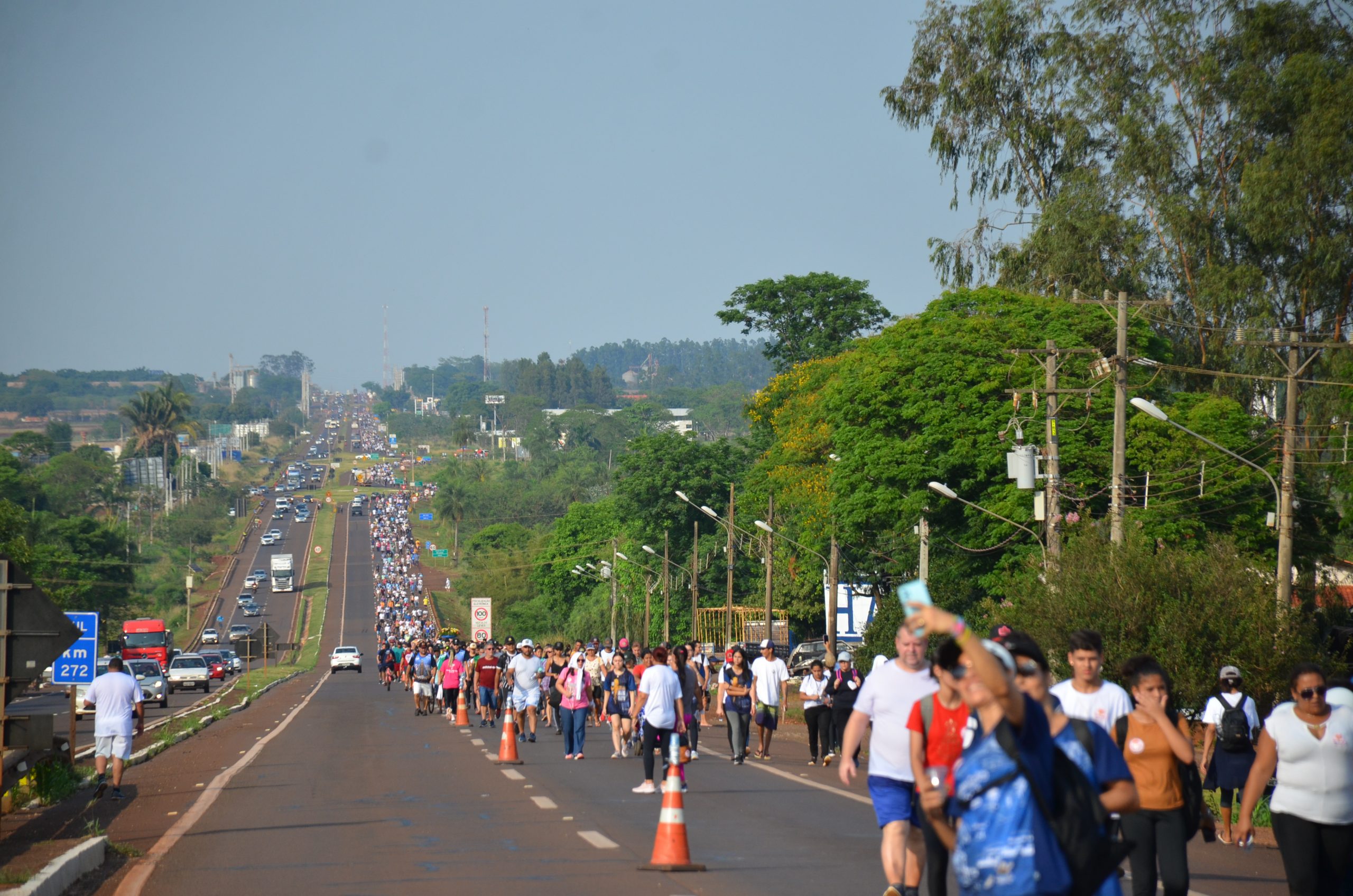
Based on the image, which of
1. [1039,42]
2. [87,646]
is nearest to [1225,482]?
[1039,42]

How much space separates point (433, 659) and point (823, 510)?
1870 cm

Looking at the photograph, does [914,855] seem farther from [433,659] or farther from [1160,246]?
[1160,246]

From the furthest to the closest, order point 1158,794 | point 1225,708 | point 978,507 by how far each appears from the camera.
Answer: point 978,507
point 1225,708
point 1158,794

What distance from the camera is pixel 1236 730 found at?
14.0 m

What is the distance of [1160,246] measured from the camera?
4247cm

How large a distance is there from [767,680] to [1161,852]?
15.8 m

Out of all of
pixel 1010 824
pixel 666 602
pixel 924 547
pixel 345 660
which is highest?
pixel 924 547

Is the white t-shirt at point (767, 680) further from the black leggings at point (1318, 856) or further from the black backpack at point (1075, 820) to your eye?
the black backpack at point (1075, 820)

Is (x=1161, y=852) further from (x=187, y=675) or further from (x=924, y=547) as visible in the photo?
(x=187, y=675)

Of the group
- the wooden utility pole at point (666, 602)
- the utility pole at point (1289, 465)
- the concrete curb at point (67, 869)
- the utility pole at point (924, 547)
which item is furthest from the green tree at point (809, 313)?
the concrete curb at point (67, 869)

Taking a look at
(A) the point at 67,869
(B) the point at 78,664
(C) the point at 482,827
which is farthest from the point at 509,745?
(A) the point at 67,869

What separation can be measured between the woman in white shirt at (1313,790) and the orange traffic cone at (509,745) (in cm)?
1463

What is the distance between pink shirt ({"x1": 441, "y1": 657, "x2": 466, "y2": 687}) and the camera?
34.0 m

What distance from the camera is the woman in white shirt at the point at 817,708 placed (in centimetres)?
2289
